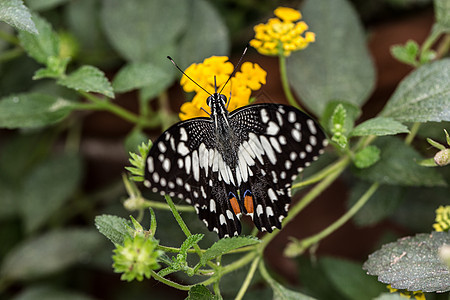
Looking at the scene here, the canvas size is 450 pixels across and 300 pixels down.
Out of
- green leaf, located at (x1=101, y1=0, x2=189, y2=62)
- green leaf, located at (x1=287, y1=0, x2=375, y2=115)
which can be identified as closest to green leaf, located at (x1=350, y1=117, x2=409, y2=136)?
green leaf, located at (x1=287, y1=0, x2=375, y2=115)

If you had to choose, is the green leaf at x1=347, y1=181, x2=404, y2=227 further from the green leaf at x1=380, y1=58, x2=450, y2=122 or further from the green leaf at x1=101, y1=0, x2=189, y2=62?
the green leaf at x1=101, y1=0, x2=189, y2=62

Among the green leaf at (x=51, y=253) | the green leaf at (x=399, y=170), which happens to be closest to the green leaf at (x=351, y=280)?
the green leaf at (x=399, y=170)

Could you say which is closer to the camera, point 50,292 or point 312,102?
point 312,102

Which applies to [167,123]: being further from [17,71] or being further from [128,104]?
[17,71]

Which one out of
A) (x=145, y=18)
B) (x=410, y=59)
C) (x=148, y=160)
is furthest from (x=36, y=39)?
(x=410, y=59)

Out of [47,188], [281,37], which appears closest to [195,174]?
[281,37]

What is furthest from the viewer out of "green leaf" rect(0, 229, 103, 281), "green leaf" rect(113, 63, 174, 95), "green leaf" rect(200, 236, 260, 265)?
"green leaf" rect(0, 229, 103, 281)
